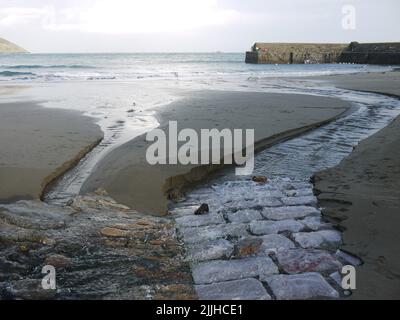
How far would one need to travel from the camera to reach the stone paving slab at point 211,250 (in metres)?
3.35

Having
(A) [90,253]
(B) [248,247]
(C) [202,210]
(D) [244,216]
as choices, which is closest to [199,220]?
(C) [202,210]

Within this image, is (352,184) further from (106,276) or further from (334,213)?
(106,276)

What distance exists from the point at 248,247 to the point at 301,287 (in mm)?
741

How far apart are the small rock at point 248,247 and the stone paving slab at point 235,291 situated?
0.47m

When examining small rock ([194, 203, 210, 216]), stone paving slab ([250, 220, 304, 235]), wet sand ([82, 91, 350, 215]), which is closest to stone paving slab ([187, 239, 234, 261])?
stone paving slab ([250, 220, 304, 235])

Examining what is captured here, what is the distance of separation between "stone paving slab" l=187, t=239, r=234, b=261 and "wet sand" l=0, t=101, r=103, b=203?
2.16 metres

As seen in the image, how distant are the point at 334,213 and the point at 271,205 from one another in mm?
696

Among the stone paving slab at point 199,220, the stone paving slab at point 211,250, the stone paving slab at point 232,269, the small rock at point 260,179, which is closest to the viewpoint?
the stone paving slab at point 232,269

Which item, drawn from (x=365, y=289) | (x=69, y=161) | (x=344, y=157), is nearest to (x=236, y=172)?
(x=344, y=157)

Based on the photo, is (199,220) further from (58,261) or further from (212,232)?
(58,261)

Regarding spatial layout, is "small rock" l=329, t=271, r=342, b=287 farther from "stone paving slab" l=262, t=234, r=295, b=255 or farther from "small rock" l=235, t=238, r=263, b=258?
"small rock" l=235, t=238, r=263, b=258

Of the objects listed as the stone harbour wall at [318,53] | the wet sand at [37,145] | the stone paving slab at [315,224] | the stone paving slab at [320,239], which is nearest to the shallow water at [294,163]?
the stone paving slab at [315,224]

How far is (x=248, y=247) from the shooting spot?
3.51 m

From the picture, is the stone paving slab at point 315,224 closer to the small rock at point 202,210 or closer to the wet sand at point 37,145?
the small rock at point 202,210
